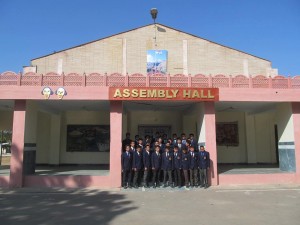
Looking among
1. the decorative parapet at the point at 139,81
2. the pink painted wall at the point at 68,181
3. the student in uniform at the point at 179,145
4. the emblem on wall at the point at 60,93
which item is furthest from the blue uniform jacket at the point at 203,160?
the emblem on wall at the point at 60,93

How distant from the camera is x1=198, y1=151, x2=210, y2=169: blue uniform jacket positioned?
34.4ft

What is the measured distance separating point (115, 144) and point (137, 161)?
43.1 inches

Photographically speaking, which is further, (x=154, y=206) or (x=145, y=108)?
(x=145, y=108)

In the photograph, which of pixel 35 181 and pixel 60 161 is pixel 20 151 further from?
pixel 60 161

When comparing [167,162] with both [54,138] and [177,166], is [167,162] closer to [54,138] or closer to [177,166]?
[177,166]

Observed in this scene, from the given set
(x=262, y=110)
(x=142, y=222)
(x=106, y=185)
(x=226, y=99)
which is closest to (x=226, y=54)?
(x=262, y=110)

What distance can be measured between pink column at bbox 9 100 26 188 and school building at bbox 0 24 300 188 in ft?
0.11

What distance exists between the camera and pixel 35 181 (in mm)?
10789

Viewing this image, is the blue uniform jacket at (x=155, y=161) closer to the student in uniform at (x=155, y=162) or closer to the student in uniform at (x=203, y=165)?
the student in uniform at (x=155, y=162)

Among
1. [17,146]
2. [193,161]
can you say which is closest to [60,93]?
[17,146]

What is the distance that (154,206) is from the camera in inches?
298

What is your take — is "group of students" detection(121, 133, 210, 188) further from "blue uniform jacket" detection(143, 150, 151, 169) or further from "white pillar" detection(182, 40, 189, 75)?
"white pillar" detection(182, 40, 189, 75)

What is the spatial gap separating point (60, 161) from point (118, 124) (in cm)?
660

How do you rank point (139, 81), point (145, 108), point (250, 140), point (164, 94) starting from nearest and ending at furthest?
point (164, 94) < point (139, 81) < point (145, 108) < point (250, 140)
